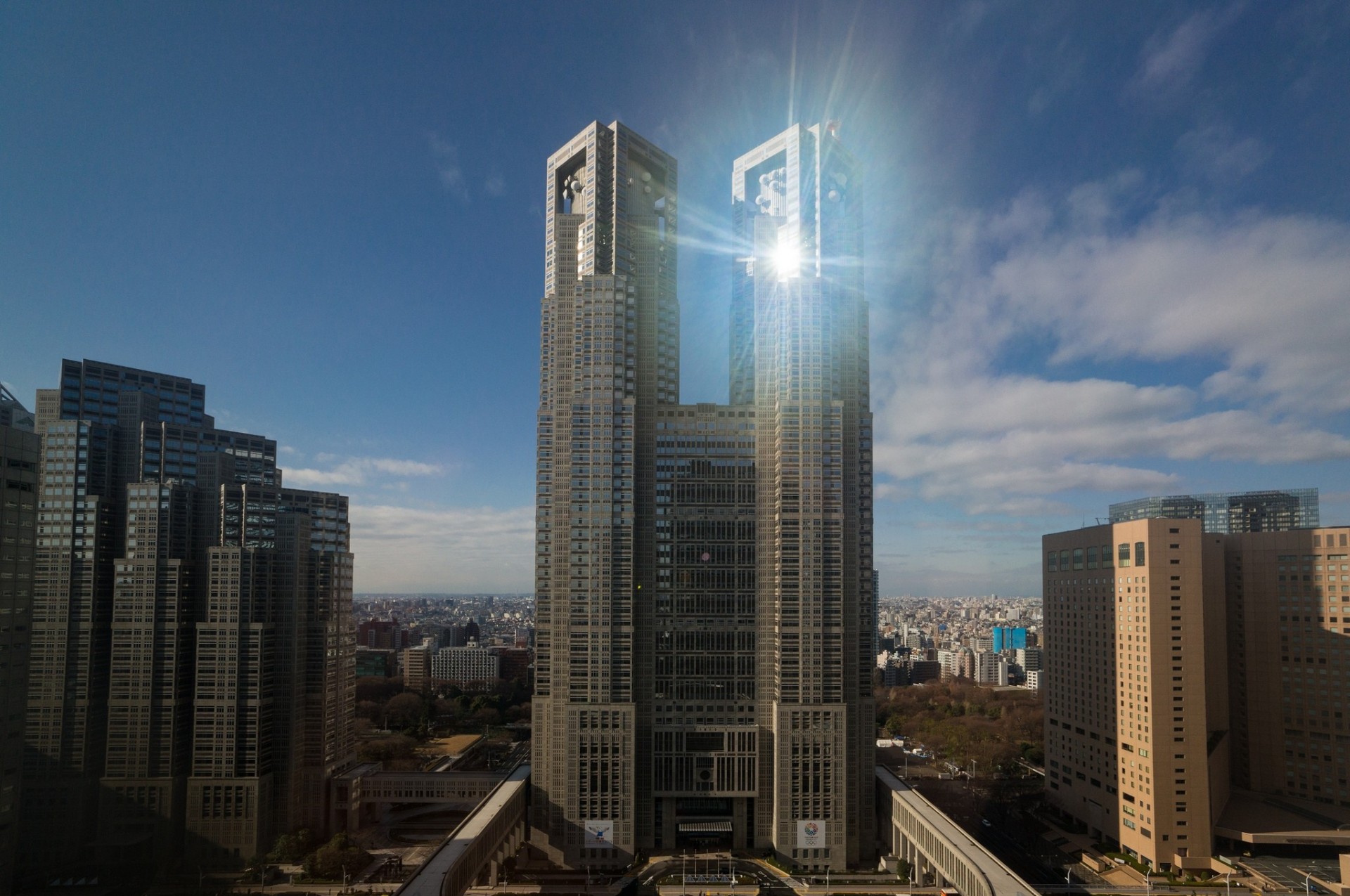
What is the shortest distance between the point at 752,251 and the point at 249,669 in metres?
61.0

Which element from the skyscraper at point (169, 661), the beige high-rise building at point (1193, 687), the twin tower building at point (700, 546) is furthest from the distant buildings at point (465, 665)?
the beige high-rise building at point (1193, 687)

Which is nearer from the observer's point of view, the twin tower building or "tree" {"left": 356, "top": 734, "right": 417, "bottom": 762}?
the twin tower building

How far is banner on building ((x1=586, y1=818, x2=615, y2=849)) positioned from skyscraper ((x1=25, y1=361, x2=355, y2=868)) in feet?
91.8

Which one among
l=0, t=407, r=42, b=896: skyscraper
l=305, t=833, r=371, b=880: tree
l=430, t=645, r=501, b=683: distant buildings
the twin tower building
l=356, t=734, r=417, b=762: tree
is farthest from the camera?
l=430, t=645, r=501, b=683: distant buildings

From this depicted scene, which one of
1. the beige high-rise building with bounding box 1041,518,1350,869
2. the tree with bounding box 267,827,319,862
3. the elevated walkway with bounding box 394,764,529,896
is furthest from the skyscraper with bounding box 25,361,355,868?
the beige high-rise building with bounding box 1041,518,1350,869

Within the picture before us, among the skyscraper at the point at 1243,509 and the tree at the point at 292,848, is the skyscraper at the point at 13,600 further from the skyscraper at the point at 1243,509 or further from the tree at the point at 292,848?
the skyscraper at the point at 1243,509

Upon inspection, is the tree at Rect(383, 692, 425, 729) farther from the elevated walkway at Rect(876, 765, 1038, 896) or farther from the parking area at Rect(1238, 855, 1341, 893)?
the parking area at Rect(1238, 855, 1341, 893)

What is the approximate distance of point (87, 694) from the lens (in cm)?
6594

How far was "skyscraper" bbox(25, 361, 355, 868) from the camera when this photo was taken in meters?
64.3

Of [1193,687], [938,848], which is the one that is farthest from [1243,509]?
[938,848]

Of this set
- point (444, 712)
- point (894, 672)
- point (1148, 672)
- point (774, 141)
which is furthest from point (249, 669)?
point (894, 672)

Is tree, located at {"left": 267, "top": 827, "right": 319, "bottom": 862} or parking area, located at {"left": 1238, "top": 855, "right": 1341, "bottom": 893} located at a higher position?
parking area, located at {"left": 1238, "top": 855, "right": 1341, "bottom": 893}

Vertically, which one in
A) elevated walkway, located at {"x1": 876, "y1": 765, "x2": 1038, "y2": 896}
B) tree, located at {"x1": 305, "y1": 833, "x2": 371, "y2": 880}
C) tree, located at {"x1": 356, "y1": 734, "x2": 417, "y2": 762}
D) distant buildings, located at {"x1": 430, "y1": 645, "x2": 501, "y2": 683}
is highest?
elevated walkway, located at {"x1": 876, "y1": 765, "x2": 1038, "y2": 896}

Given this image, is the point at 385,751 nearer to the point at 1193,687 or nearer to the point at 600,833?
the point at 600,833
